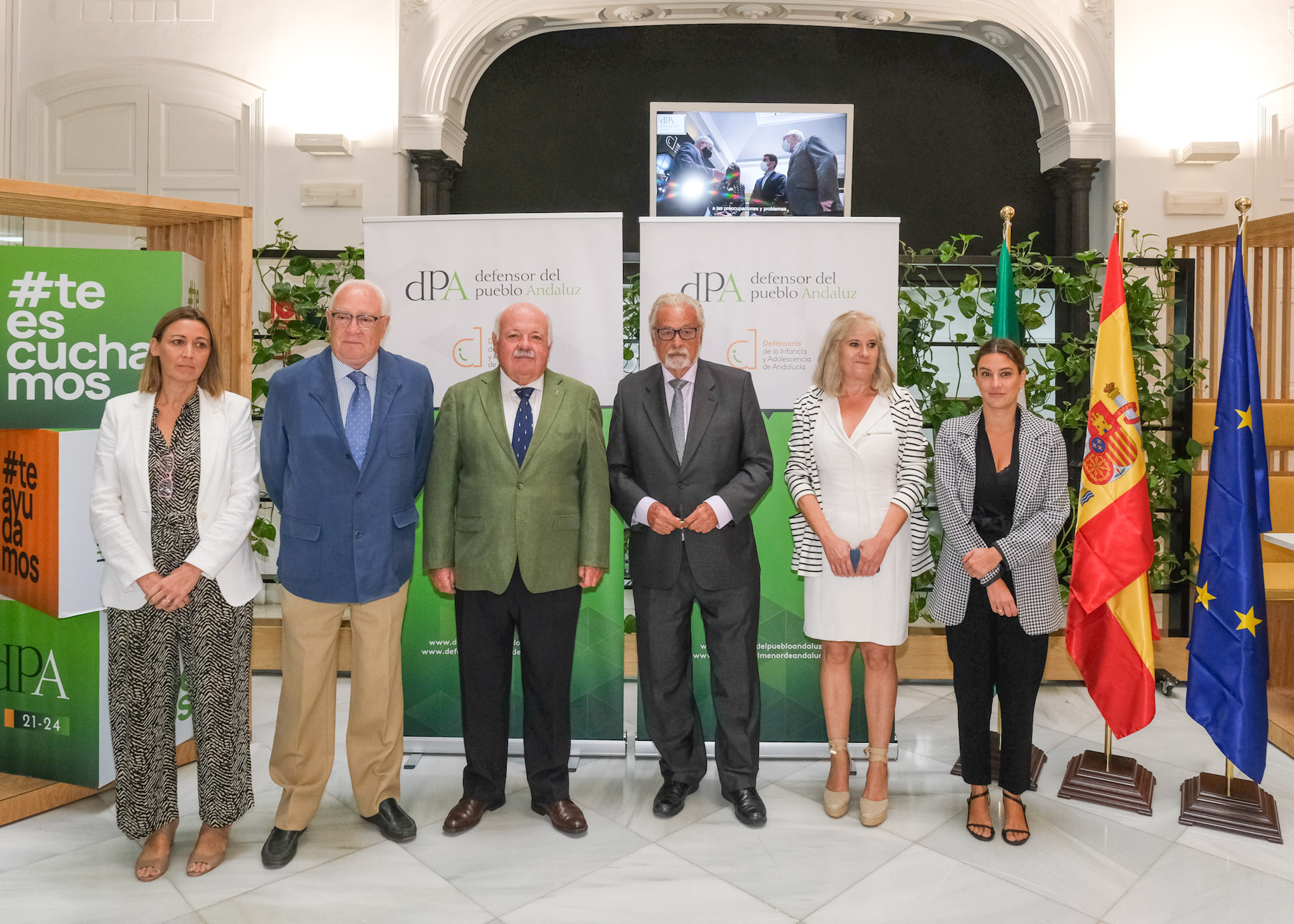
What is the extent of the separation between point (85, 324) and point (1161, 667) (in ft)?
16.2

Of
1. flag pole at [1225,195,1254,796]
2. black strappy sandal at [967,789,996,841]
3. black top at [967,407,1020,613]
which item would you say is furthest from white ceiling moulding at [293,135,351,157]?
black strappy sandal at [967,789,996,841]

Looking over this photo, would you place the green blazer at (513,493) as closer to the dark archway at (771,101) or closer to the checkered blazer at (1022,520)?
the checkered blazer at (1022,520)

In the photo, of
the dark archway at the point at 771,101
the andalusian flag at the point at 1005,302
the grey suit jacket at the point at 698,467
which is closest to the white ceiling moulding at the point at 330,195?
the dark archway at the point at 771,101

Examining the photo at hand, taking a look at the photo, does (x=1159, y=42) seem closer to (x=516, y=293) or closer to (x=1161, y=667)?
(x=1161, y=667)

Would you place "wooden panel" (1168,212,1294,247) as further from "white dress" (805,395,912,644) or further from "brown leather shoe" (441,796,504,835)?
"brown leather shoe" (441,796,504,835)

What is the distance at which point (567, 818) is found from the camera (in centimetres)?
293

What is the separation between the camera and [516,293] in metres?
3.46

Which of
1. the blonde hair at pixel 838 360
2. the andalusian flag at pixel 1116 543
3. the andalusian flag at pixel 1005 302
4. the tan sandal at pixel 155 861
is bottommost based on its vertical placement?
the tan sandal at pixel 155 861

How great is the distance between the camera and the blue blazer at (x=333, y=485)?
2686mm

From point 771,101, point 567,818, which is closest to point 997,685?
point 567,818

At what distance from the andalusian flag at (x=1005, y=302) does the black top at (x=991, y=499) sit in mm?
910

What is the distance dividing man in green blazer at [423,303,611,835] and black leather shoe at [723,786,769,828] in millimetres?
536

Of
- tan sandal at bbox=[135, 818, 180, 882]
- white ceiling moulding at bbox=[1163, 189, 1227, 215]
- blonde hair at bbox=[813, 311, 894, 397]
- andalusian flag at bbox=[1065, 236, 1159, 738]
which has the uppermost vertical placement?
white ceiling moulding at bbox=[1163, 189, 1227, 215]

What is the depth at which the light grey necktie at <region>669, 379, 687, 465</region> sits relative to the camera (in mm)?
2992
